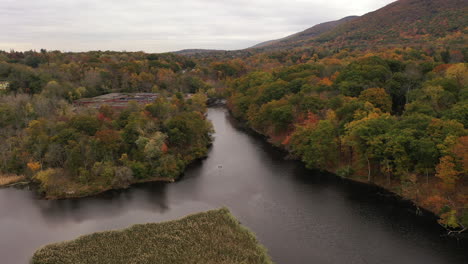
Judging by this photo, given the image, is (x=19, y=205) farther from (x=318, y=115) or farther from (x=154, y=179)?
(x=318, y=115)

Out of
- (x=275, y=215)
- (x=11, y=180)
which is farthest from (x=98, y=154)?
(x=275, y=215)

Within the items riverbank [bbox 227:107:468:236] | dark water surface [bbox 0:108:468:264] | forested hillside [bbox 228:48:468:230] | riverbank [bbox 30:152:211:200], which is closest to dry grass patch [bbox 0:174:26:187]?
dark water surface [bbox 0:108:468:264]

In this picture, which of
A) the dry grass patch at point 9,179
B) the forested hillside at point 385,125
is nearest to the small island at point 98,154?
the dry grass patch at point 9,179

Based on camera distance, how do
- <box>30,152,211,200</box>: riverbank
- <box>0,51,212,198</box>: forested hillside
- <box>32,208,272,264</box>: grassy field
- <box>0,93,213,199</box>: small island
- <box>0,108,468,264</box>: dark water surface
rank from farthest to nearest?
<box>0,51,212,198</box>: forested hillside → <box>0,93,213,199</box>: small island → <box>30,152,211,200</box>: riverbank → <box>0,108,468,264</box>: dark water surface → <box>32,208,272,264</box>: grassy field

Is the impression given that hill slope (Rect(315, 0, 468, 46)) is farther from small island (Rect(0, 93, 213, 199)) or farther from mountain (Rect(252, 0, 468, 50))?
small island (Rect(0, 93, 213, 199))

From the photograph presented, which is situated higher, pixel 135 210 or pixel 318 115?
pixel 318 115

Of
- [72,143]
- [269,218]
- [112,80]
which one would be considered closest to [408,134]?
[269,218]
